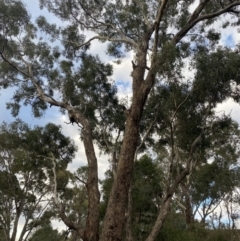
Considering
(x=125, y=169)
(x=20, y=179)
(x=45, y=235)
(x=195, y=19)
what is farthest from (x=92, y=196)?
(x=45, y=235)

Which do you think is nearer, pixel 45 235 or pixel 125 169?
pixel 125 169

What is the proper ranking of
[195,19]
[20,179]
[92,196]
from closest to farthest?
[92,196]
[195,19]
[20,179]

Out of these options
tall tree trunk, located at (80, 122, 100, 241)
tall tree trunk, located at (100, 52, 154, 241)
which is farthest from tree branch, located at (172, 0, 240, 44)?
tall tree trunk, located at (80, 122, 100, 241)

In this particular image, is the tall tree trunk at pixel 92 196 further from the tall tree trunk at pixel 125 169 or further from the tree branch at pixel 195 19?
the tree branch at pixel 195 19

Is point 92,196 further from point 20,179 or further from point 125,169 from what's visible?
point 20,179

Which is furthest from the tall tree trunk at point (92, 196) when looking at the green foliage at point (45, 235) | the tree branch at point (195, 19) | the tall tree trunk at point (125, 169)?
the green foliage at point (45, 235)

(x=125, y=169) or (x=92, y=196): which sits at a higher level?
(x=125, y=169)

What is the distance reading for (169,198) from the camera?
859 centimetres

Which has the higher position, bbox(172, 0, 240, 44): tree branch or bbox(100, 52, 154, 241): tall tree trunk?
bbox(172, 0, 240, 44): tree branch

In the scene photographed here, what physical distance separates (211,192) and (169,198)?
1498 centimetres

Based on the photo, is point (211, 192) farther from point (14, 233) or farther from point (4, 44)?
point (4, 44)

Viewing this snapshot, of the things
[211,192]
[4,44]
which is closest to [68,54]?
[4,44]

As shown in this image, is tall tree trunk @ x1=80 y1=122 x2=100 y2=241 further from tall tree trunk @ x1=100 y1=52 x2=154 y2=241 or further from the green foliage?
the green foliage

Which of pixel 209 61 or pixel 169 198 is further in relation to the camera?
pixel 209 61
